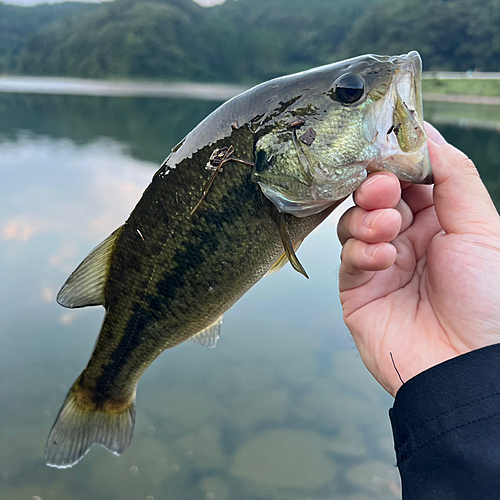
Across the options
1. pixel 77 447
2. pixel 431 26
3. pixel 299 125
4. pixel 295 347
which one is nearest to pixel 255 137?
pixel 299 125

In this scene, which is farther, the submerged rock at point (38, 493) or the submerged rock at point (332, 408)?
the submerged rock at point (332, 408)

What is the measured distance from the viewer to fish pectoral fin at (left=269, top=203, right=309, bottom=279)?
5.91ft

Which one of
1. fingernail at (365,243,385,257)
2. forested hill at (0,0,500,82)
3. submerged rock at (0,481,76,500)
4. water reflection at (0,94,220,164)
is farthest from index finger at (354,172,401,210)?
forested hill at (0,0,500,82)

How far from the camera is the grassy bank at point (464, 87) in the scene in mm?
41719

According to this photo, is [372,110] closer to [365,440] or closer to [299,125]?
[299,125]

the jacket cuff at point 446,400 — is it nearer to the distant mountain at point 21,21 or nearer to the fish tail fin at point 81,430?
the fish tail fin at point 81,430

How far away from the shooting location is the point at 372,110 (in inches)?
67.1

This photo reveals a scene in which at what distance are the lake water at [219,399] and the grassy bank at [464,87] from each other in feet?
142

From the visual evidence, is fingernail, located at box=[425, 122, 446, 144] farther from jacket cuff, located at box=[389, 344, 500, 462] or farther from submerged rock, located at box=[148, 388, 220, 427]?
submerged rock, located at box=[148, 388, 220, 427]

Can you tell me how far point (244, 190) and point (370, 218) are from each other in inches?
22.1

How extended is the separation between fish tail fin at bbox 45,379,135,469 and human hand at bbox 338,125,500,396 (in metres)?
1.45

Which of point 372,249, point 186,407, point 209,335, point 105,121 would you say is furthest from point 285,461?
point 105,121

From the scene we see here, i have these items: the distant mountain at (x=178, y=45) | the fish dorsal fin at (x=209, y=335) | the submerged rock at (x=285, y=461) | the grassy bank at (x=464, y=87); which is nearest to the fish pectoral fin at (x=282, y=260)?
the fish dorsal fin at (x=209, y=335)

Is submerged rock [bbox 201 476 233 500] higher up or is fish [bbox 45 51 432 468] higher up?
fish [bbox 45 51 432 468]
